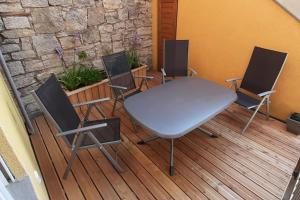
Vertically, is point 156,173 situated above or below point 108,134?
below

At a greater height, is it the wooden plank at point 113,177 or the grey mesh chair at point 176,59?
the grey mesh chair at point 176,59

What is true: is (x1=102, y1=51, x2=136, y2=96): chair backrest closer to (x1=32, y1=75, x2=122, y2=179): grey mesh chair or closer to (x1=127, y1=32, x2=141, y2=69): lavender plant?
(x1=32, y1=75, x2=122, y2=179): grey mesh chair

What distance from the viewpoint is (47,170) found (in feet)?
6.85

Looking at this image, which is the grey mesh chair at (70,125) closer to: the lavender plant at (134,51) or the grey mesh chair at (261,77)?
the grey mesh chair at (261,77)

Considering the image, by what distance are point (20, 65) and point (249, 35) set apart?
10.9 feet

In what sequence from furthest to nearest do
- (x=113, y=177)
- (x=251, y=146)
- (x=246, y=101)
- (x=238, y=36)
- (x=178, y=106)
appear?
(x=238, y=36)
(x=246, y=101)
(x=251, y=146)
(x=178, y=106)
(x=113, y=177)

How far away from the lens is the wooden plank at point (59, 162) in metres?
1.85

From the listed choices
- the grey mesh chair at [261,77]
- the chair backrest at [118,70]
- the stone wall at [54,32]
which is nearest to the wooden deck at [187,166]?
the grey mesh chair at [261,77]

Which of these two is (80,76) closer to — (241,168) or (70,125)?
(70,125)

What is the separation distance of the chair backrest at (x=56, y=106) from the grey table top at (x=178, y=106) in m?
0.61

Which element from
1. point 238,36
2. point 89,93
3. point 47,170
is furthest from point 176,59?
point 47,170

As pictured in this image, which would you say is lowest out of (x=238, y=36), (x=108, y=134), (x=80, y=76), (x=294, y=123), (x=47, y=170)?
(x=47, y=170)

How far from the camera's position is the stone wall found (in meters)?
2.55

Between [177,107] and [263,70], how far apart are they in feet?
4.88
